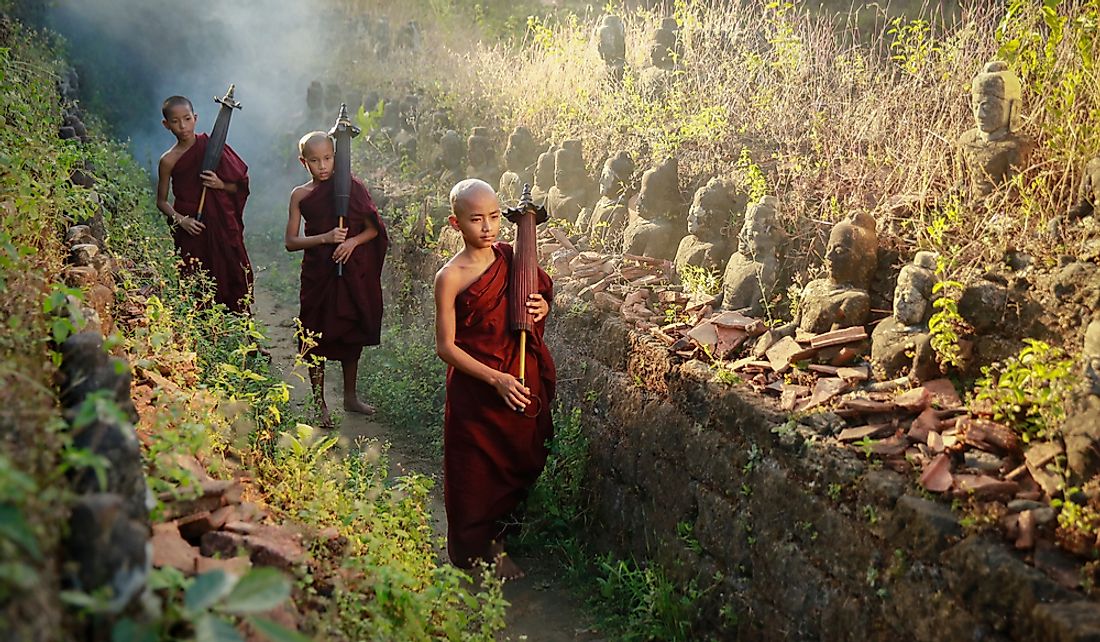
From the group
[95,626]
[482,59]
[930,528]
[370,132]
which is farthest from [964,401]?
[370,132]

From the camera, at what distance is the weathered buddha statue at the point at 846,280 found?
4340 mm

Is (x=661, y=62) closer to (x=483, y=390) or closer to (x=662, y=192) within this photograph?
(x=662, y=192)

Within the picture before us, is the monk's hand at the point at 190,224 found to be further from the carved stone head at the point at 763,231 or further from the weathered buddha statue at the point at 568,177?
the carved stone head at the point at 763,231

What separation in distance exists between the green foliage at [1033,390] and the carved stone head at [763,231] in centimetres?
159

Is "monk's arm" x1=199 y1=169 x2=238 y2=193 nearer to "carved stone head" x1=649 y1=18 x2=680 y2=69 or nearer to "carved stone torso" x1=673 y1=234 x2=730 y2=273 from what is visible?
"carved stone torso" x1=673 y1=234 x2=730 y2=273

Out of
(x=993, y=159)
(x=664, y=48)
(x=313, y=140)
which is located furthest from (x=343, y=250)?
(x=993, y=159)

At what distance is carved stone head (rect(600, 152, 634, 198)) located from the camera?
6.76m

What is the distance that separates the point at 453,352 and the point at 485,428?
1.50 ft

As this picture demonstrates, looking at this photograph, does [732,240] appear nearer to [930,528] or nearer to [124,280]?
[930,528]

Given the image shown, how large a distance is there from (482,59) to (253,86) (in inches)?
382

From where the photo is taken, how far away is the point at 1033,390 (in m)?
3.30

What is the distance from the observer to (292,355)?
8219 millimetres

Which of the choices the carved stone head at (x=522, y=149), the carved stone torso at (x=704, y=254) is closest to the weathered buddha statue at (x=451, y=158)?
the carved stone head at (x=522, y=149)

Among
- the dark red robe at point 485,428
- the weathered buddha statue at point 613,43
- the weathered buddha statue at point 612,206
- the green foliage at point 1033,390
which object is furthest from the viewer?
the weathered buddha statue at point 613,43
